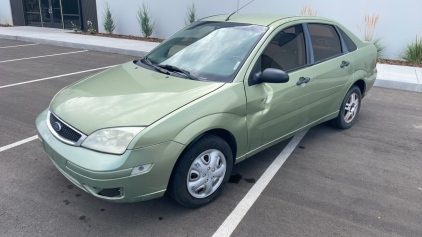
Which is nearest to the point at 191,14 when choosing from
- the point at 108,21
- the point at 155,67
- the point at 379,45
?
the point at 108,21

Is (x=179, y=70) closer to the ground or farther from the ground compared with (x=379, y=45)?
farther from the ground

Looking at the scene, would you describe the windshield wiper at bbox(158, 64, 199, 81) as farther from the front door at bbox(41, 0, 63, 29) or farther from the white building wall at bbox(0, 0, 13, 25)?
the white building wall at bbox(0, 0, 13, 25)

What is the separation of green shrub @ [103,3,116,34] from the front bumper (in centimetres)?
1279

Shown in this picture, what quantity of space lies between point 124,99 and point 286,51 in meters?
1.83

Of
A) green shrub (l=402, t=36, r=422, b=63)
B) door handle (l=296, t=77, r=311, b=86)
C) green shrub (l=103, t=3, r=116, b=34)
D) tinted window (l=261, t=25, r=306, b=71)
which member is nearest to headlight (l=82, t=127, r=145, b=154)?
tinted window (l=261, t=25, r=306, b=71)

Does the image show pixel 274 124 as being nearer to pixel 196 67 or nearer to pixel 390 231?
pixel 196 67

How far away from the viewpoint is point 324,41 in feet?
14.1

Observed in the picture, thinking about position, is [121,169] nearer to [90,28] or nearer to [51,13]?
[90,28]

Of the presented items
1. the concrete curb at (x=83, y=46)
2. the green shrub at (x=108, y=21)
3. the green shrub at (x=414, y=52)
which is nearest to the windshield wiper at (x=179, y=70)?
the concrete curb at (x=83, y=46)

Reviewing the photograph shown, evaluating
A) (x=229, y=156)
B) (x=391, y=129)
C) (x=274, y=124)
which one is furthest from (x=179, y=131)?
(x=391, y=129)

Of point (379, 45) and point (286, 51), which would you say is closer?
point (286, 51)

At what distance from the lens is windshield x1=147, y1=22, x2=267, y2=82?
3.34 meters

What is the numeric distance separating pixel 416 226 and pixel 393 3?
27.0ft

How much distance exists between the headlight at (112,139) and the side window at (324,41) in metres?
2.47
